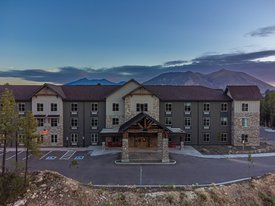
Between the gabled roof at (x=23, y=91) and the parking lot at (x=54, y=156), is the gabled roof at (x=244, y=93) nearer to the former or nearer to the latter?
the parking lot at (x=54, y=156)

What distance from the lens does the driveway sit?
24.1m

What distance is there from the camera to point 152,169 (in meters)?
27.9

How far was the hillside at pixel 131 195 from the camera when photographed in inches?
774

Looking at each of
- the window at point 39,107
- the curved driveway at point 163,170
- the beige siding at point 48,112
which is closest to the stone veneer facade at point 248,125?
the curved driveway at point 163,170

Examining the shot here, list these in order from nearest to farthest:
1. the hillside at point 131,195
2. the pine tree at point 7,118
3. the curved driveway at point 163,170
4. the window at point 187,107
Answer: the hillside at point 131,195 < the pine tree at point 7,118 < the curved driveway at point 163,170 < the window at point 187,107

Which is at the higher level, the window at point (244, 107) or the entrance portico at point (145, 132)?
the window at point (244, 107)

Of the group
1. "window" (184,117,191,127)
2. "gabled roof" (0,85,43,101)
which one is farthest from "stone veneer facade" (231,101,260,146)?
"gabled roof" (0,85,43,101)

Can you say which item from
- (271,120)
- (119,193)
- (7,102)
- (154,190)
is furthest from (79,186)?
(271,120)

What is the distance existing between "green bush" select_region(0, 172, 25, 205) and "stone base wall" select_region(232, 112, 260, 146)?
98.7 ft

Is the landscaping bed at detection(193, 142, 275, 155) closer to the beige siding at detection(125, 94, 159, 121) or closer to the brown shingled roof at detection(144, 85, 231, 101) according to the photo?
the brown shingled roof at detection(144, 85, 231, 101)

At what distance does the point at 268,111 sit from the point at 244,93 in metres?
27.7

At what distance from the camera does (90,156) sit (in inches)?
1339

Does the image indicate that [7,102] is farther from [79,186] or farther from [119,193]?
[119,193]

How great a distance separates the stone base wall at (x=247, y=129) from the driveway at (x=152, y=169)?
7.54 m
